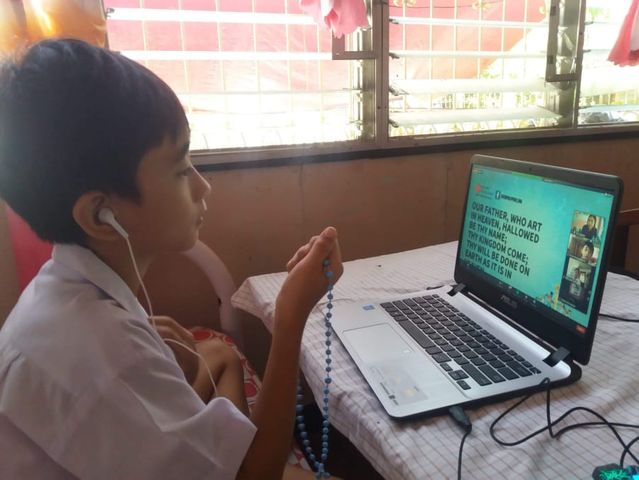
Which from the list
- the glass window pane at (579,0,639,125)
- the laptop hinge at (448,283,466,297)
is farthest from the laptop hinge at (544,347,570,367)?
the glass window pane at (579,0,639,125)

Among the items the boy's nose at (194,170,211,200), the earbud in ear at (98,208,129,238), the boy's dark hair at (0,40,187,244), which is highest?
the boy's dark hair at (0,40,187,244)

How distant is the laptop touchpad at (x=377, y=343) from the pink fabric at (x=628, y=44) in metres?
1.67

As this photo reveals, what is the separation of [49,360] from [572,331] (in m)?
0.71

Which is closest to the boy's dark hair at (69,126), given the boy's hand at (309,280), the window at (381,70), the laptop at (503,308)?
the boy's hand at (309,280)

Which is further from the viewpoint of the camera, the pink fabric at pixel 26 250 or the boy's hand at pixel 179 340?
the pink fabric at pixel 26 250

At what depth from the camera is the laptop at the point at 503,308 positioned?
73 cm

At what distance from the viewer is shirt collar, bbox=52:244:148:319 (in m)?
0.64

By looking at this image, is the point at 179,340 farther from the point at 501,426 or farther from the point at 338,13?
the point at 338,13

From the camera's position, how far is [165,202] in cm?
67

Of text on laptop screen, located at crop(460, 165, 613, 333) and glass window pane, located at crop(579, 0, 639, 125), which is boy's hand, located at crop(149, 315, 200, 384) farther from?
glass window pane, located at crop(579, 0, 639, 125)

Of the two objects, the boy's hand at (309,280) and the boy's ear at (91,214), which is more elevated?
the boy's ear at (91,214)

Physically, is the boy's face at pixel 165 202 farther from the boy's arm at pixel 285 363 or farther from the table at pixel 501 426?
the table at pixel 501 426

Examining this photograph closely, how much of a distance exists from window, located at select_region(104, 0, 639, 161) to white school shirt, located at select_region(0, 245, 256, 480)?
38.6 inches

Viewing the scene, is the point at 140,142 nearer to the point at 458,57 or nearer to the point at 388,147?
the point at 388,147
